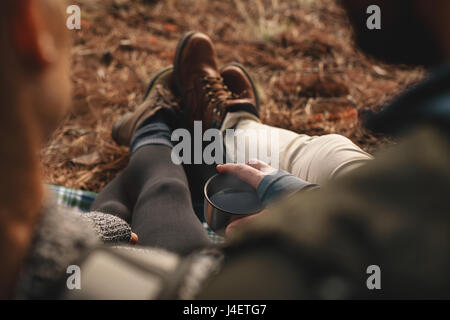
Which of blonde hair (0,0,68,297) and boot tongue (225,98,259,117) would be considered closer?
blonde hair (0,0,68,297)

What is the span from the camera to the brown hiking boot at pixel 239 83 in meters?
1.56

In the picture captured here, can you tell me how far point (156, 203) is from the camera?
3.26 feet

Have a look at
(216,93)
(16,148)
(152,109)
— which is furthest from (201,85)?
(16,148)

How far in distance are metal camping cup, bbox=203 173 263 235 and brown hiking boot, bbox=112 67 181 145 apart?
2.01ft

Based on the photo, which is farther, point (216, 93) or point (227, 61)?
point (227, 61)

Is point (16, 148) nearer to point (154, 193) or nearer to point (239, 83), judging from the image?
point (154, 193)

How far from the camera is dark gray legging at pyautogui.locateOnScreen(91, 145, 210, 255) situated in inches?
34.2

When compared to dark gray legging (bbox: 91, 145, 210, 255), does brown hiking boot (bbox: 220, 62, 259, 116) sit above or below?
above

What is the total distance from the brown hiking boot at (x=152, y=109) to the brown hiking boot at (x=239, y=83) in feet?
0.78

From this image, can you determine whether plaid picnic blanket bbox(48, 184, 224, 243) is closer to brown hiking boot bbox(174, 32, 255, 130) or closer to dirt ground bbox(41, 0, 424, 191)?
dirt ground bbox(41, 0, 424, 191)

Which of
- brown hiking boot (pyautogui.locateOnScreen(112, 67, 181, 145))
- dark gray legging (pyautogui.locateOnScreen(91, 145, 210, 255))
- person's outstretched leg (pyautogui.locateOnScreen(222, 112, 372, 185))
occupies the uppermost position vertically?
brown hiking boot (pyautogui.locateOnScreen(112, 67, 181, 145))

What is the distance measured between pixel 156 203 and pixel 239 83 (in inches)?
30.4

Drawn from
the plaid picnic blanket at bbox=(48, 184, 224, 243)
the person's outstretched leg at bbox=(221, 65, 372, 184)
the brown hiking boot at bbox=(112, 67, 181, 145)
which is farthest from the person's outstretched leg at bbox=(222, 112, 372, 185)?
the plaid picnic blanket at bbox=(48, 184, 224, 243)
